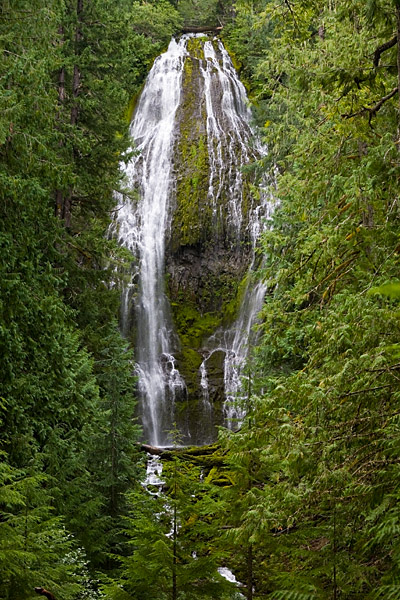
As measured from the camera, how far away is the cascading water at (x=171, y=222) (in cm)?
2094

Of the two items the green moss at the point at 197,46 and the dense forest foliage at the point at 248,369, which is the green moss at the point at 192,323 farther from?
the green moss at the point at 197,46

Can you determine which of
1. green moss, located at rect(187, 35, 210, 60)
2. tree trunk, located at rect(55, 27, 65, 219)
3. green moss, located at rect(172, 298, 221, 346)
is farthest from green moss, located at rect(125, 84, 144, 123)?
tree trunk, located at rect(55, 27, 65, 219)

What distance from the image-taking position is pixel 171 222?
24344 millimetres

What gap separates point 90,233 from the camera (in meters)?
13.6

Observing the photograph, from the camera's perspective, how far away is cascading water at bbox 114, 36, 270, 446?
68.7 feet

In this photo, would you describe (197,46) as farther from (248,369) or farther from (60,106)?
(248,369)

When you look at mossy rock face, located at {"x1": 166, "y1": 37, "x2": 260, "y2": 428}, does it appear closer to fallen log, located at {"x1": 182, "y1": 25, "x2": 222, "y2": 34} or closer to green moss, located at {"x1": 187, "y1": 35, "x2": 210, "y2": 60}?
green moss, located at {"x1": 187, "y1": 35, "x2": 210, "y2": 60}

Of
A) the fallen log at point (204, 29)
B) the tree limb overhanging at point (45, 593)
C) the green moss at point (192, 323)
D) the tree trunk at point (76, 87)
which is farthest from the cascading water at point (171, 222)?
the tree limb overhanging at point (45, 593)

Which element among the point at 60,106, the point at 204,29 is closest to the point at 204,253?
the point at 60,106

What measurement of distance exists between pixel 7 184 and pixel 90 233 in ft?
16.5

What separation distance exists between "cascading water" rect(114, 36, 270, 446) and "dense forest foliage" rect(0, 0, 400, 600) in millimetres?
5973

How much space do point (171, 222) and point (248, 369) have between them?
1777cm

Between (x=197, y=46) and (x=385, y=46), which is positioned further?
(x=197, y=46)

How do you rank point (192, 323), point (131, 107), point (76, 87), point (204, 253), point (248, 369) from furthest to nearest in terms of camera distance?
1. point (131, 107)
2. point (204, 253)
3. point (192, 323)
4. point (76, 87)
5. point (248, 369)
